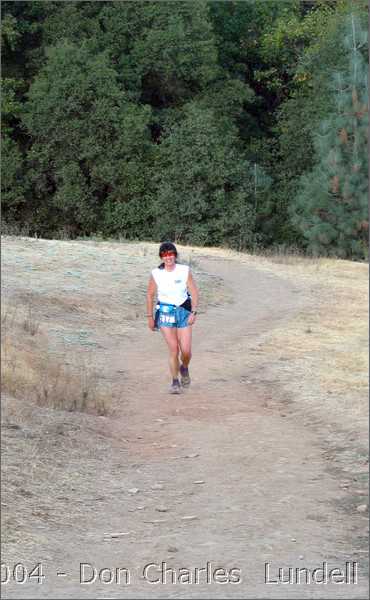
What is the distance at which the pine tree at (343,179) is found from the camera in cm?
2078

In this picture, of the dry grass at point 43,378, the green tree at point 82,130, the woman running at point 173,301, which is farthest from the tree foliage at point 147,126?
the woman running at point 173,301

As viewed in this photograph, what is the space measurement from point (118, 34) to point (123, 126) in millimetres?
3066

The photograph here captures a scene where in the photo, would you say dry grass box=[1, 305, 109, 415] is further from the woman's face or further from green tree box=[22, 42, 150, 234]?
green tree box=[22, 42, 150, 234]

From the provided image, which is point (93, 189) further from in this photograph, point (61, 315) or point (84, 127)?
point (61, 315)

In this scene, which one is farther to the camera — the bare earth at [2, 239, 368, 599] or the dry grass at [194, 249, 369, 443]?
the dry grass at [194, 249, 369, 443]

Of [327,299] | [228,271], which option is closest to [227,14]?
[228,271]

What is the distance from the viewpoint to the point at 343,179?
2142cm

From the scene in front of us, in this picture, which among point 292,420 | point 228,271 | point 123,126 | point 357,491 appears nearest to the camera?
point 357,491

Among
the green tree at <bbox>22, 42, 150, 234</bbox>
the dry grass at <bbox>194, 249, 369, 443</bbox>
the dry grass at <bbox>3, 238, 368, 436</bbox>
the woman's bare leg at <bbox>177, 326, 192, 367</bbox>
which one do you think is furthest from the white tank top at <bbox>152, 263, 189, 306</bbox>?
the green tree at <bbox>22, 42, 150, 234</bbox>

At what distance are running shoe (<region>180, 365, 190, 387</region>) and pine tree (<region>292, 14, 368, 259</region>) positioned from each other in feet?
40.7

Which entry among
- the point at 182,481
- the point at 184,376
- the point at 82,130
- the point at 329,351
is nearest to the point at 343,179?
the point at 82,130

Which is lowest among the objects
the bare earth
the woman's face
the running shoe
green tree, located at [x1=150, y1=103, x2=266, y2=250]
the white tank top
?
the bare earth

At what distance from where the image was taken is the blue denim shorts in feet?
24.1

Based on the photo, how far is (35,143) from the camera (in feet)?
86.2
